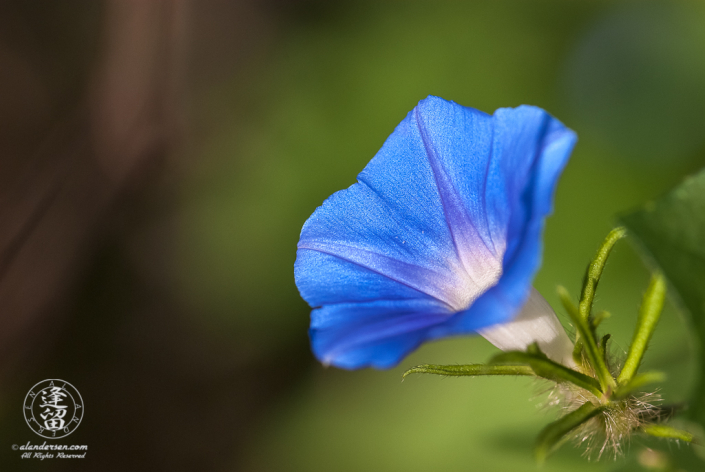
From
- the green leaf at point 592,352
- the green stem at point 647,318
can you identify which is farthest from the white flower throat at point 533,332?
the green stem at point 647,318

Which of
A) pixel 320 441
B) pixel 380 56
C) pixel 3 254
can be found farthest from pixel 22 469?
pixel 380 56

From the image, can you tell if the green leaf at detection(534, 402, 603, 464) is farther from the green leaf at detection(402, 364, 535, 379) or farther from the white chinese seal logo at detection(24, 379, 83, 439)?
the white chinese seal logo at detection(24, 379, 83, 439)

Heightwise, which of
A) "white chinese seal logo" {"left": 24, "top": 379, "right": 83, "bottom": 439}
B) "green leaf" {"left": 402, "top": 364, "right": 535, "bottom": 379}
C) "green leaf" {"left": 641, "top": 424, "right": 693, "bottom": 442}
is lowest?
"green leaf" {"left": 641, "top": 424, "right": 693, "bottom": 442}

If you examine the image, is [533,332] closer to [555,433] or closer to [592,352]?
[592,352]

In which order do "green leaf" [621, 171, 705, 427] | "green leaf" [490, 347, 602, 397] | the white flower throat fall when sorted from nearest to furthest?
"green leaf" [621, 171, 705, 427] < "green leaf" [490, 347, 602, 397] < the white flower throat

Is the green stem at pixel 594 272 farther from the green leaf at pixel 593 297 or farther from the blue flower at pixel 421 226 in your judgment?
the blue flower at pixel 421 226

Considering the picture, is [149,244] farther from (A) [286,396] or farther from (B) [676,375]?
(B) [676,375]

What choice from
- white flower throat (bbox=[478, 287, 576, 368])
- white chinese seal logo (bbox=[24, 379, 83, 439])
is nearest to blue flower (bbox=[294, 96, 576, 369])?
white flower throat (bbox=[478, 287, 576, 368])

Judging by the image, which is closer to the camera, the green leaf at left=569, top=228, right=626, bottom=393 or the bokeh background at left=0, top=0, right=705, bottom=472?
the green leaf at left=569, top=228, right=626, bottom=393
